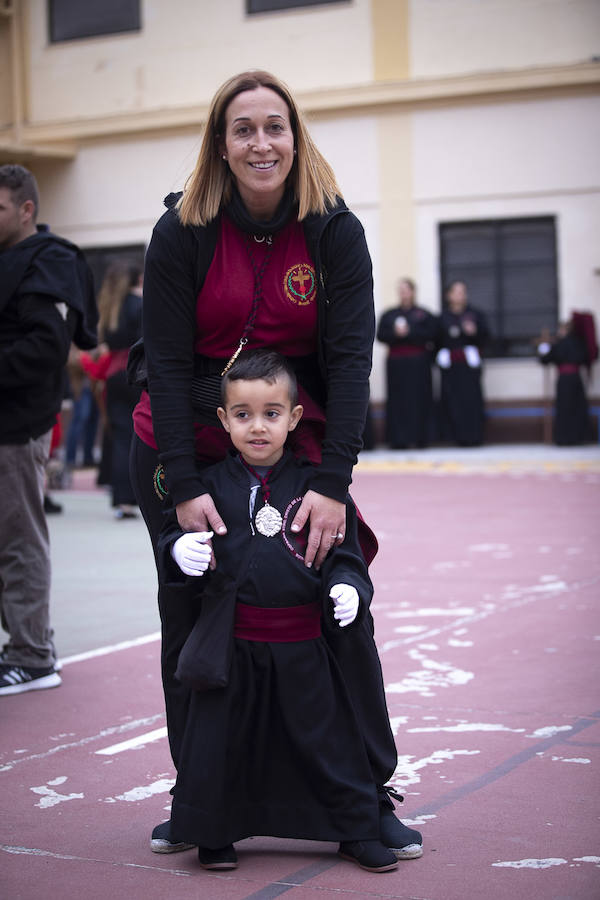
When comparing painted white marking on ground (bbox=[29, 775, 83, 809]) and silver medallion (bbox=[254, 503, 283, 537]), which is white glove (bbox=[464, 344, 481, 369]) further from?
silver medallion (bbox=[254, 503, 283, 537])

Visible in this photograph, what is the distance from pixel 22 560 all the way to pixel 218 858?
214 centimetres

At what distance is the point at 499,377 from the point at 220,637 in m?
14.7

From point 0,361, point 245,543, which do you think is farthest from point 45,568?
point 245,543

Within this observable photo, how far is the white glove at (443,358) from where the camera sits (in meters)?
16.9

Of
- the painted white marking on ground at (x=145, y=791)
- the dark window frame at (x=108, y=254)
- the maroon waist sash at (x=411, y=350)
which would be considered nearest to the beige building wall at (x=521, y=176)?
the maroon waist sash at (x=411, y=350)

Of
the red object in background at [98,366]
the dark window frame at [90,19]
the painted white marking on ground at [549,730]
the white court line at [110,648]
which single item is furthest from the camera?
the dark window frame at [90,19]

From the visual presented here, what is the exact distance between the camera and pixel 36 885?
3.21 m

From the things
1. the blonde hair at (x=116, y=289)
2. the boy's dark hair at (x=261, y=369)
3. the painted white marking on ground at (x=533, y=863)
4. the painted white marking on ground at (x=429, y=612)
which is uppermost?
the blonde hair at (x=116, y=289)

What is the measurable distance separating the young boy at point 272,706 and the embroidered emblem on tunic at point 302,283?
0.73ft

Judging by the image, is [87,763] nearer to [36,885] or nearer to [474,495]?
[36,885]

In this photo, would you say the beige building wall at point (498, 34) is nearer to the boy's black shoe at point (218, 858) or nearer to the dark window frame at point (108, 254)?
the dark window frame at point (108, 254)

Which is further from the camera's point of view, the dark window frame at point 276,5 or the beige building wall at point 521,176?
the dark window frame at point 276,5

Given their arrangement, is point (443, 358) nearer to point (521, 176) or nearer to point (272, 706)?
point (521, 176)

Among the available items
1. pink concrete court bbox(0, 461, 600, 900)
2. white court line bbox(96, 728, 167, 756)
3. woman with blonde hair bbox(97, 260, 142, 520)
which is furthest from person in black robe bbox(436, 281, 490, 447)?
white court line bbox(96, 728, 167, 756)
